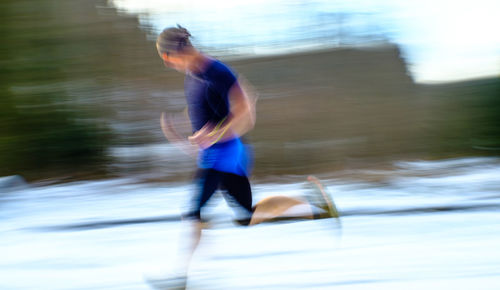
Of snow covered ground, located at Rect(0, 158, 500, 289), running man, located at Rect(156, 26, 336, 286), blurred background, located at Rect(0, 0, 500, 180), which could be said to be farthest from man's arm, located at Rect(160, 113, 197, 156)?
blurred background, located at Rect(0, 0, 500, 180)

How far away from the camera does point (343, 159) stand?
10305 mm

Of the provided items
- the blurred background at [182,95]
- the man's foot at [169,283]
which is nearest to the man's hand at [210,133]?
the man's foot at [169,283]

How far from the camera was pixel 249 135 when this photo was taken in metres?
10.0

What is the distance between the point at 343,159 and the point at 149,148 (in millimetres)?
3689

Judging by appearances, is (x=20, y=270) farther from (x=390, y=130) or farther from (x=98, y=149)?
(x=390, y=130)

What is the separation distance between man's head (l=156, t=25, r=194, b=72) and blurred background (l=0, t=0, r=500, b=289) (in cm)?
188

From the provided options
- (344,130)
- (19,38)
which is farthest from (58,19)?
(344,130)

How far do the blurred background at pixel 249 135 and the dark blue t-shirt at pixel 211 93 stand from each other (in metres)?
1.65

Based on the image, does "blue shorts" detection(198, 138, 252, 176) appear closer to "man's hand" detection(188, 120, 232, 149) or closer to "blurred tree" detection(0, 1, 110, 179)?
"man's hand" detection(188, 120, 232, 149)

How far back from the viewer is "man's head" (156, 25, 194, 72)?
2.91 meters

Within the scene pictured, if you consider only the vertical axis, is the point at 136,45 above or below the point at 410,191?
above

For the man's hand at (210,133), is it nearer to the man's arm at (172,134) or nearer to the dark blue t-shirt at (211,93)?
the dark blue t-shirt at (211,93)

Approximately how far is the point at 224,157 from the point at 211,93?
14.7 inches

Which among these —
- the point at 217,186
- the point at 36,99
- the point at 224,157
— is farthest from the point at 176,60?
the point at 36,99
